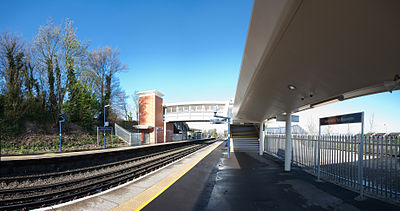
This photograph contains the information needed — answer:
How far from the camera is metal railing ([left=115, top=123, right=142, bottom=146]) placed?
1028 inches

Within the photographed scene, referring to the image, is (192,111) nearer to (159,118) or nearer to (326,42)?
(159,118)

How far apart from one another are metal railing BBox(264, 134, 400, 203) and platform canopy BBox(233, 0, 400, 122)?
2055 millimetres

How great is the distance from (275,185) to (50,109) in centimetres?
2599

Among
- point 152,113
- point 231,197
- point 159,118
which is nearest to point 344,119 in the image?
point 231,197

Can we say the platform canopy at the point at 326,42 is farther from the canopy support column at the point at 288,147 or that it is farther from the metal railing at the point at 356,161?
the canopy support column at the point at 288,147

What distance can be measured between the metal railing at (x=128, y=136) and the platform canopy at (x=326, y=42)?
24.5 meters

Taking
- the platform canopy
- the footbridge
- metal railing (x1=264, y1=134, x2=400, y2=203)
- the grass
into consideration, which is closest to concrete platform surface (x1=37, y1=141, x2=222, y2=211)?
the platform canopy

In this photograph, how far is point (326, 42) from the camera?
8.85ft

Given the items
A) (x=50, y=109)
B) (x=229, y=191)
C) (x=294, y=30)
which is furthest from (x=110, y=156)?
(x=294, y=30)

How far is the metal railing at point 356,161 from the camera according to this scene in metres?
5.07

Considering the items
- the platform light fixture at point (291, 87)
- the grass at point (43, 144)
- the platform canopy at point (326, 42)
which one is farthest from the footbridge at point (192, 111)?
the platform canopy at point (326, 42)

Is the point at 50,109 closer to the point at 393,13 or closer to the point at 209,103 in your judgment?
the point at 209,103

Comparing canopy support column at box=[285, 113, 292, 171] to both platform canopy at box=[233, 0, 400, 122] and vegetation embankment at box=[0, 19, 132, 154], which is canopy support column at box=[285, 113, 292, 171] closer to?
platform canopy at box=[233, 0, 400, 122]

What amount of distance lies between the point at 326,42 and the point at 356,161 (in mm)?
7641
